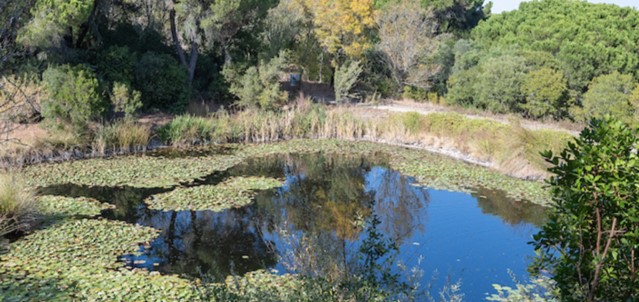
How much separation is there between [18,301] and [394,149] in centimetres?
1082

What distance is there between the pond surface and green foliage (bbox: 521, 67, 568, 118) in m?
8.71

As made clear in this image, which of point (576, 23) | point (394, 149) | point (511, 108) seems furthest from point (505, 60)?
point (394, 149)

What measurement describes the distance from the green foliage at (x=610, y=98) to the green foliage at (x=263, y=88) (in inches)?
404

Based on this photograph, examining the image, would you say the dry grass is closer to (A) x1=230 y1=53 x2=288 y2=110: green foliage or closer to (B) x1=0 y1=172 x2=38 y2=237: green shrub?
(A) x1=230 y1=53 x2=288 y2=110: green foliage

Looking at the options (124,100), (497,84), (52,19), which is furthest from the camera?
(497,84)

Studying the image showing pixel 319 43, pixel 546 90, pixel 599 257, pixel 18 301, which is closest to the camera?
pixel 599 257

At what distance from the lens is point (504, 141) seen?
11953 mm

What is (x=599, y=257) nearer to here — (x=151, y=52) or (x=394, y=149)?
(x=394, y=149)

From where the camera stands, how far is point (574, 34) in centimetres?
2153

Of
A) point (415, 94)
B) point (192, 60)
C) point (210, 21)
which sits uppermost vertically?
point (210, 21)

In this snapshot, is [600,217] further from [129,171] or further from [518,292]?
[129,171]

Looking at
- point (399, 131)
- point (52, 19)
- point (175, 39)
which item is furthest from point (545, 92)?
point (52, 19)

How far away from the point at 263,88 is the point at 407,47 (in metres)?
8.47

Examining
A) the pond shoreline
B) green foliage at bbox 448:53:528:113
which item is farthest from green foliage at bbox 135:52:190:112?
green foliage at bbox 448:53:528:113
